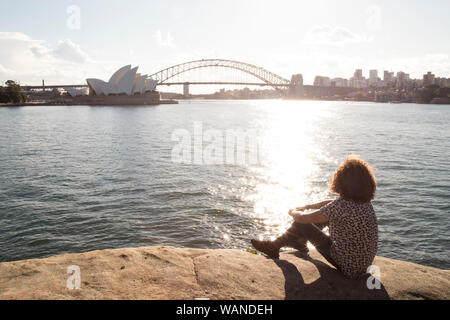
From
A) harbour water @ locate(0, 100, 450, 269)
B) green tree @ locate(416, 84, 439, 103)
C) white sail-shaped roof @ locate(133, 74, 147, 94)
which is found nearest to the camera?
harbour water @ locate(0, 100, 450, 269)

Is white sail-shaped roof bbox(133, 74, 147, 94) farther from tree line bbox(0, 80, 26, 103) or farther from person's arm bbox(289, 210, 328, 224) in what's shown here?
person's arm bbox(289, 210, 328, 224)

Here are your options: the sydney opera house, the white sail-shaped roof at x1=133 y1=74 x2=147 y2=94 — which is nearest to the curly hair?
the sydney opera house

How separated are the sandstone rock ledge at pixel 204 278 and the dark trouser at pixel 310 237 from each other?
0.19 metres

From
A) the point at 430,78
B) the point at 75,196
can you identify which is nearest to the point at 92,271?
the point at 75,196

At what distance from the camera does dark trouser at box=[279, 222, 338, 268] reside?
12.1 ft

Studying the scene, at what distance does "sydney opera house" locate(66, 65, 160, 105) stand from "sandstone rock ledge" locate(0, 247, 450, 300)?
97.3 meters

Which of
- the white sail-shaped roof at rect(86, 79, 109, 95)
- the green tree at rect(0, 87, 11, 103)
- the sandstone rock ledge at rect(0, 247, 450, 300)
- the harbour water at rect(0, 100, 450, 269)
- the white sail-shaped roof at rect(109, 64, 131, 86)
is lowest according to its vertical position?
the harbour water at rect(0, 100, 450, 269)

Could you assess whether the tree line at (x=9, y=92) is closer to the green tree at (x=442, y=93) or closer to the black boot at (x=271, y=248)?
the black boot at (x=271, y=248)

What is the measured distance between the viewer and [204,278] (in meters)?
3.58

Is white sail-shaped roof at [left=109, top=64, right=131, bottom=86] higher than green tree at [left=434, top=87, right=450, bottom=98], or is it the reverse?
white sail-shaped roof at [left=109, top=64, right=131, bottom=86]

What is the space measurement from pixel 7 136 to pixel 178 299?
27485 millimetres

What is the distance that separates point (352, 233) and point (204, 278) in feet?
4.81

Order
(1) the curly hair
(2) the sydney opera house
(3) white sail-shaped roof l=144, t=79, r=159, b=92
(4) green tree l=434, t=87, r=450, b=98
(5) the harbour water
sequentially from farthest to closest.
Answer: (4) green tree l=434, t=87, r=450, b=98 → (3) white sail-shaped roof l=144, t=79, r=159, b=92 → (2) the sydney opera house → (5) the harbour water → (1) the curly hair
